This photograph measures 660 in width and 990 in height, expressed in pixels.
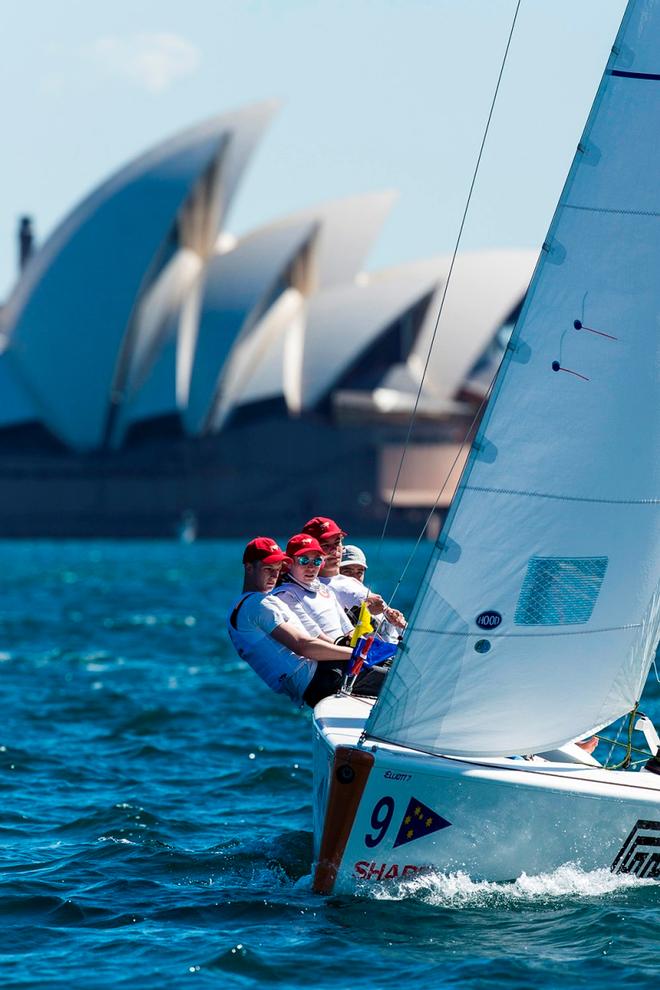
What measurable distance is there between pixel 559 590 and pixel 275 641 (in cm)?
118

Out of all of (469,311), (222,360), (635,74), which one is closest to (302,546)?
(635,74)

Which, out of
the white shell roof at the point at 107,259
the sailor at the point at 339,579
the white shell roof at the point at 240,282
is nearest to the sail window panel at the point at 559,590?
the sailor at the point at 339,579

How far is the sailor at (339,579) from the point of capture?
621cm

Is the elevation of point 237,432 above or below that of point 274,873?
below

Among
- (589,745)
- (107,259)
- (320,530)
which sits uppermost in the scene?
(320,530)

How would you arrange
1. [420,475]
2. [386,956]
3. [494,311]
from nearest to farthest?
[386,956]
[494,311]
[420,475]

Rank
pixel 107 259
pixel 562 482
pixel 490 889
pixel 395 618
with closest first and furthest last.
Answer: pixel 562 482 → pixel 490 889 → pixel 395 618 → pixel 107 259

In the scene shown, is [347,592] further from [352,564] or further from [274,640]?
[274,640]

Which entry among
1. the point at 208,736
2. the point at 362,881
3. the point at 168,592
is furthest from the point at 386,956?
the point at 168,592

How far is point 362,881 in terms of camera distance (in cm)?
508

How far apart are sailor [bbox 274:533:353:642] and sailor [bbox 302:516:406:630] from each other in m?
0.14

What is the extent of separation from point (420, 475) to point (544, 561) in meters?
44.2

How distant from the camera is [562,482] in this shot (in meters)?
4.95

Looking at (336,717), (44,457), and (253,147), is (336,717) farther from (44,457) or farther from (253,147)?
(44,457)
